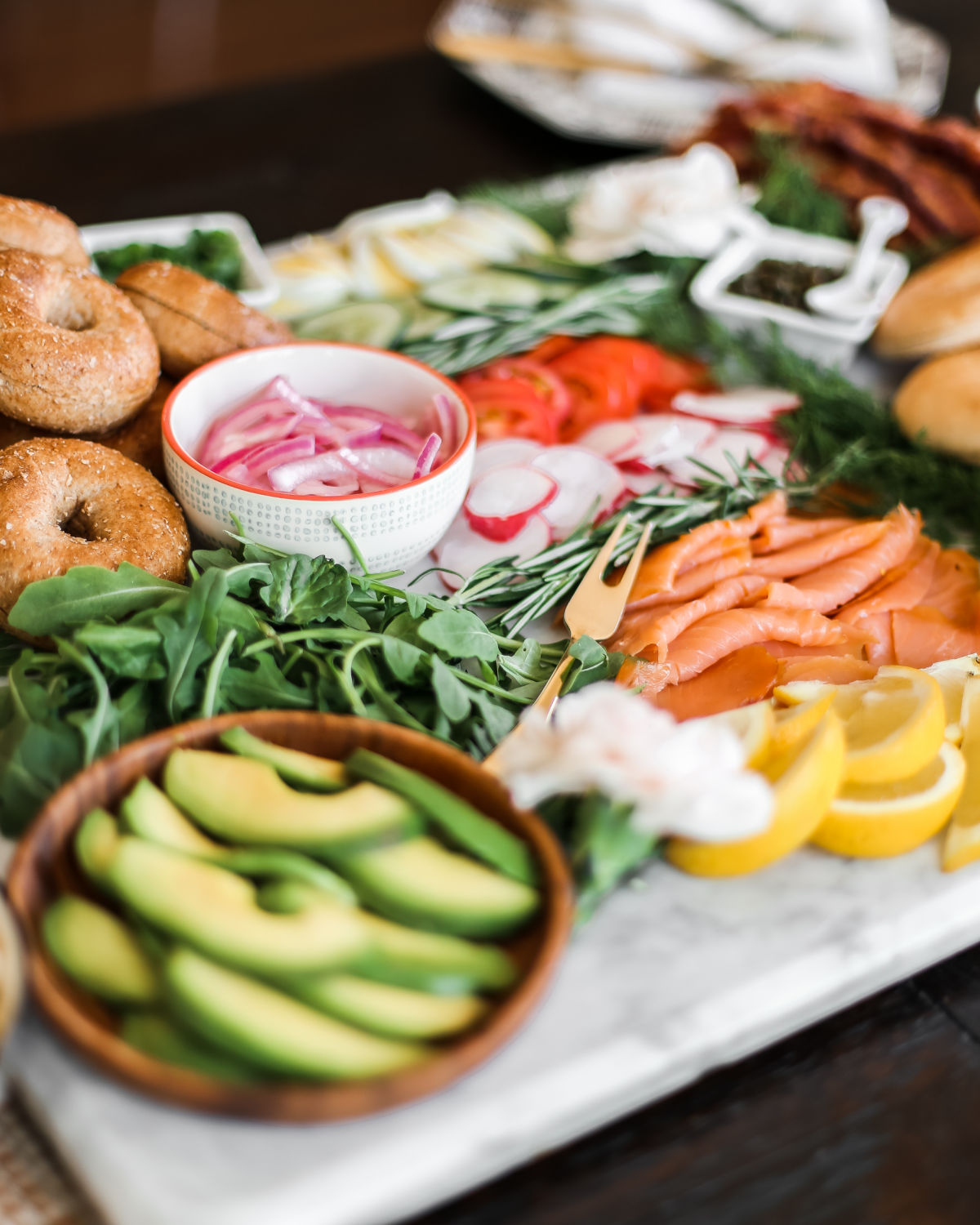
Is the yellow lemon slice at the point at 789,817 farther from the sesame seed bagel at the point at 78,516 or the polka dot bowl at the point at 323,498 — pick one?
the sesame seed bagel at the point at 78,516

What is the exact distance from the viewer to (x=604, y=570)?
1472 millimetres

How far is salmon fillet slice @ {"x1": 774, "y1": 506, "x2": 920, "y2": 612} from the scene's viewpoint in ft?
4.79

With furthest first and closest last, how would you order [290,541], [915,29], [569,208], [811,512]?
[915,29] → [569,208] → [811,512] → [290,541]

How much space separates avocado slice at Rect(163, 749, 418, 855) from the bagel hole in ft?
2.29

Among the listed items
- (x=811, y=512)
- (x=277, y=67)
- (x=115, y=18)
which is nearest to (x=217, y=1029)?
(x=811, y=512)

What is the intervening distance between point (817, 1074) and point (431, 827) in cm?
41

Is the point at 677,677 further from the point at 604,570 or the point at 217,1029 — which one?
the point at 217,1029

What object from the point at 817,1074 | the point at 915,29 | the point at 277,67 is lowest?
the point at 277,67

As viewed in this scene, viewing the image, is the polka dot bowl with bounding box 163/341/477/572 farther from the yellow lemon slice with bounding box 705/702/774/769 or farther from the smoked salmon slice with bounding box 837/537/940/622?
the smoked salmon slice with bounding box 837/537/940/622

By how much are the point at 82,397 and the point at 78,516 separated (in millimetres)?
142

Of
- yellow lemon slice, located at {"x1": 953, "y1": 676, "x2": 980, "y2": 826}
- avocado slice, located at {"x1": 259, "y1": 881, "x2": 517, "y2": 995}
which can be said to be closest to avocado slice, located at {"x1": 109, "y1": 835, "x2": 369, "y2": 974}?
avocado slice, located at {"x1": 259, "y1": 881, "x2": 517, "y2": 995}

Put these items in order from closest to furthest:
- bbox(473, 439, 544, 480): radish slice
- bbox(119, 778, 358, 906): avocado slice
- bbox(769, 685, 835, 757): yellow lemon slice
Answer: bbox(119, 778, 358, 906): avocado slice
bbox(769, 685, 835, 757): yellow lemon slice
bbox(473, 439, 544, 480): radish slice

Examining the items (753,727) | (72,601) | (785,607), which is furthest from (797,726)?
(72,601)

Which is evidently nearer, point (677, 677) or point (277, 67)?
point (677, 677)
